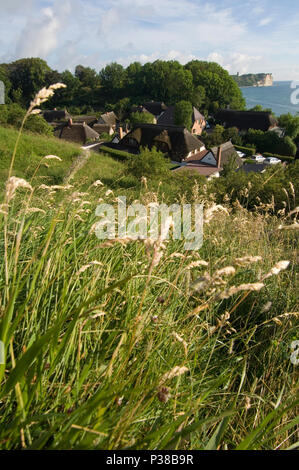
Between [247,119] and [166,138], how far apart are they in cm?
2615

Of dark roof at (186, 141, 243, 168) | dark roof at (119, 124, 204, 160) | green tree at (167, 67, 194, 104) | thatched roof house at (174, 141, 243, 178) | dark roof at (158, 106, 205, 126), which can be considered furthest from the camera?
green tree at (167, 67, 194, 104)

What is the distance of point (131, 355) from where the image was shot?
1.62 meters

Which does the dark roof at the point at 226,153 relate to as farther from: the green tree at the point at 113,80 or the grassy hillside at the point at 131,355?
the green tree at the point at 113,80

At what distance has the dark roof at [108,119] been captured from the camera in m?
55.7

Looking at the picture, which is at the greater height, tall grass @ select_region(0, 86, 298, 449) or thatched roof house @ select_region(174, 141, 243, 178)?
thatched roof house @ select_region(174, 141, 243, 178)

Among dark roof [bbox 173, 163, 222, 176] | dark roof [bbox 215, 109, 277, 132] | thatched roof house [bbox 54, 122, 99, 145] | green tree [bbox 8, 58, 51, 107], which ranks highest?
green tree [bbox 8, 58, 51, 107]

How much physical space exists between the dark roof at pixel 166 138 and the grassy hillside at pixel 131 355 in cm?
3595

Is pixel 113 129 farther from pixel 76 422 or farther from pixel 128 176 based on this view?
pixel 76 422

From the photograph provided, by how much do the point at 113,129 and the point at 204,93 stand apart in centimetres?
2317

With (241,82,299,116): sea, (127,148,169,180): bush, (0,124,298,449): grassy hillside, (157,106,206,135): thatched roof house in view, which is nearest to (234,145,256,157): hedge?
(241,82,299,116): sea

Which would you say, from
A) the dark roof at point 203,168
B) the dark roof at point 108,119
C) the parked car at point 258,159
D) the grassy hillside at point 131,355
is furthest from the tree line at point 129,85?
the grassy hillside at point 131,355

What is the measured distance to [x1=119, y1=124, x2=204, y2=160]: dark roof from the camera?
37.2 metres

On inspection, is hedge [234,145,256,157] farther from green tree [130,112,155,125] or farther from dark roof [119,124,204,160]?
green tree [130,112,155,125]

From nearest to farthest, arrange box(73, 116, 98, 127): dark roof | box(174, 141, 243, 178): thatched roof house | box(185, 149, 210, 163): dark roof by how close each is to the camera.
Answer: box(174, 141, 243, 178): thatched roof house → box(185, 149, 210, 163): dark roof → box(73, 116, 98, 127): dark roof
